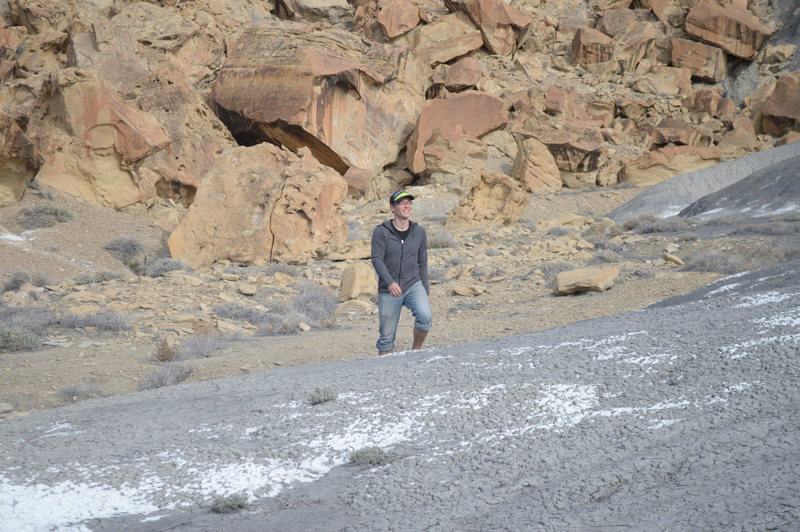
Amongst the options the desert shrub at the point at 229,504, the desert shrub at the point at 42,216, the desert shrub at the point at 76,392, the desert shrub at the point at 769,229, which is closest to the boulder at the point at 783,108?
the desert shrub at the point at 769,229

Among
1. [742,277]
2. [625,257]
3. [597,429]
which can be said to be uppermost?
[597,429]

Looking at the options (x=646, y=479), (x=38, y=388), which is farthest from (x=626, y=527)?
(x=38, y=388)

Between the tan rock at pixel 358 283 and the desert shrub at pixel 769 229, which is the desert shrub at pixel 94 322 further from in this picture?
the desert shrub at pixel 769 229

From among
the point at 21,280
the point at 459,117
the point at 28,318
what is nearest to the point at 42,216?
the point at 21,280

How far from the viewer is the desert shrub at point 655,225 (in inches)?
625

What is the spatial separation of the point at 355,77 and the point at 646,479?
80.1 ft

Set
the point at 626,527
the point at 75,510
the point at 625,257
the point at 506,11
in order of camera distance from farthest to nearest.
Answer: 1. the point at 506,11
2. the point at 625,257
3. the point at 75,510
4. the point at 626,527

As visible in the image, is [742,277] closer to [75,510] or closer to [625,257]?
[625,257]

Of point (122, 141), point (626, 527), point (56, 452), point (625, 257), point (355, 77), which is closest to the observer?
point (626, 527)

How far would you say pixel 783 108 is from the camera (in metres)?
32.2

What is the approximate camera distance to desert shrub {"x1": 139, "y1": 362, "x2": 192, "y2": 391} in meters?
6.36

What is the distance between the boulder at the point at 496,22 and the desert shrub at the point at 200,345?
31.9m

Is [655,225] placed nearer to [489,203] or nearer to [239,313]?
[489,203]

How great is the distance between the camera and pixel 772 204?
15.9 m
